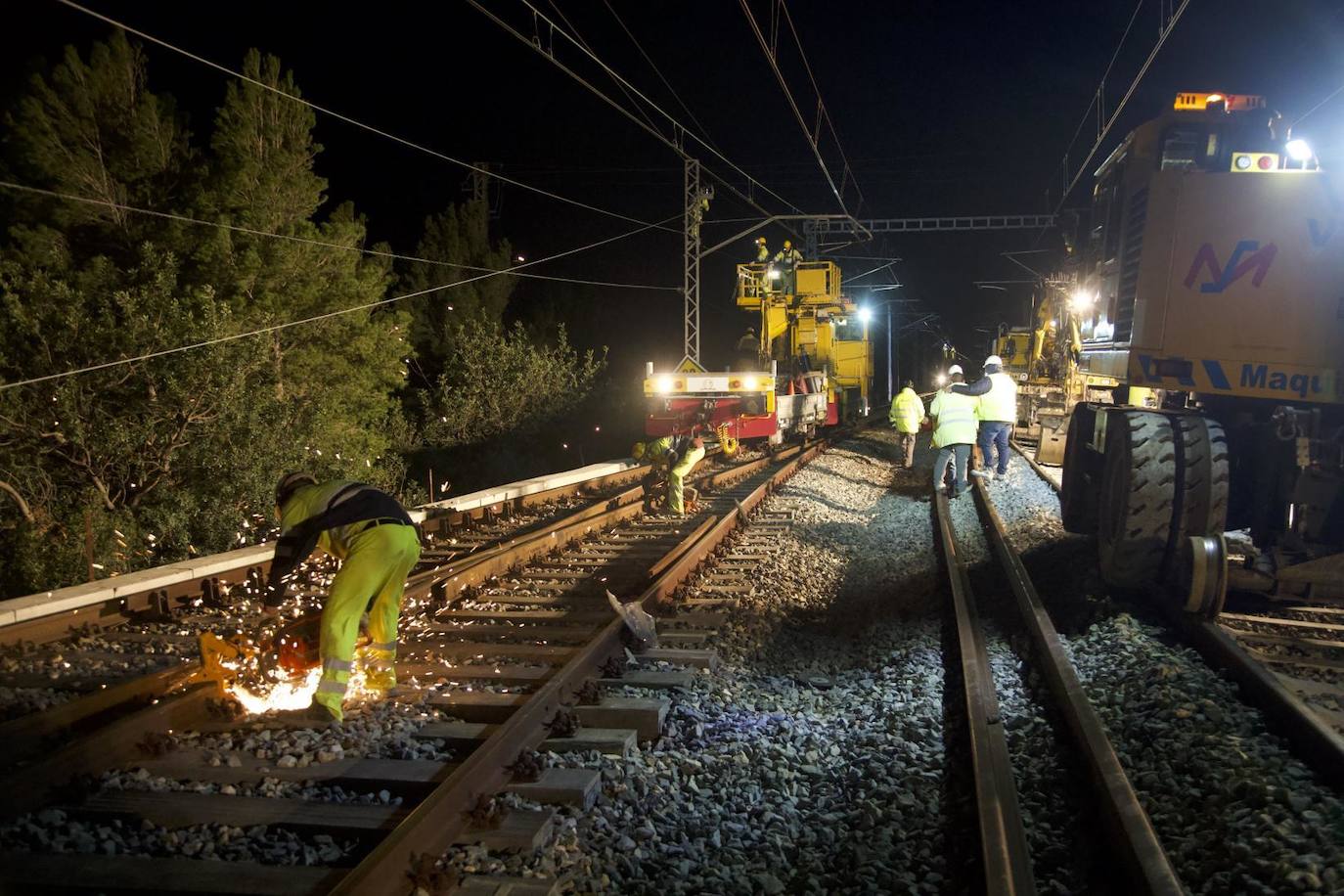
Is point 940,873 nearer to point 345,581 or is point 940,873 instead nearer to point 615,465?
point 345,581

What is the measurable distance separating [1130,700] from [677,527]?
570 centimetres

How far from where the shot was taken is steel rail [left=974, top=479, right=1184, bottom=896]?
2.98 meters

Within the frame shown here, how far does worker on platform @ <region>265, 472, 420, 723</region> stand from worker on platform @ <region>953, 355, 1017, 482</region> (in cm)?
918

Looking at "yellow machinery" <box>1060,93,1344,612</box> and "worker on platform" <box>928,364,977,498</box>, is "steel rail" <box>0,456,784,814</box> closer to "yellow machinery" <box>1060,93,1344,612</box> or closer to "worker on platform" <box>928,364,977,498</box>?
"yellow machinery" <box>1060,93,1344,612</box>

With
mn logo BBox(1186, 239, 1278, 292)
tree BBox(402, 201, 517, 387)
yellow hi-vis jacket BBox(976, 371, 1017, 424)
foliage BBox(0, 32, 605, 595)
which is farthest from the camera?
tree BBox(402, 201, 517, 387)

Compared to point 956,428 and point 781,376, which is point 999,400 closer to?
point 956,428

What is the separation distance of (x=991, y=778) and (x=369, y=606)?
3388 mm

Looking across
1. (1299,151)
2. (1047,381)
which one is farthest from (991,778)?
(1047,381)

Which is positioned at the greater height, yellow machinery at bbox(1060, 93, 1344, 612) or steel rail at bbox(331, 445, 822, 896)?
yellow machinery at bbox(1060, 93, 1344, 612)

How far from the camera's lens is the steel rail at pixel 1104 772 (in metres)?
2.98

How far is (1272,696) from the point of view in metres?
4.50

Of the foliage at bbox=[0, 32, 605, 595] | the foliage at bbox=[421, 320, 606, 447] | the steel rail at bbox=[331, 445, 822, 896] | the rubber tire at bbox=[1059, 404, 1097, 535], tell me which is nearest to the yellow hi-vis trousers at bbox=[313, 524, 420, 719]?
the steel rail at bbox=[331, 445, 822, 896]

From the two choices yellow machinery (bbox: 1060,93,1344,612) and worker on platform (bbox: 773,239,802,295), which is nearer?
yellow machinery (bbox: 1060,93,1344,612)

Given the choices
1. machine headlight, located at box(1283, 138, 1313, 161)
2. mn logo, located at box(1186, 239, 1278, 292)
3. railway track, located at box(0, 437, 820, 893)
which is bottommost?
railway track, located at box(0, 437, 820, 893)
